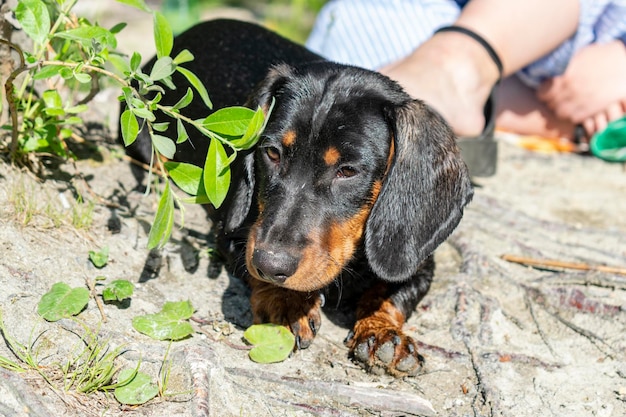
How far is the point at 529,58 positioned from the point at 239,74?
2428mm

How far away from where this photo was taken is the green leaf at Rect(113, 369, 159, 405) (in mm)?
2422

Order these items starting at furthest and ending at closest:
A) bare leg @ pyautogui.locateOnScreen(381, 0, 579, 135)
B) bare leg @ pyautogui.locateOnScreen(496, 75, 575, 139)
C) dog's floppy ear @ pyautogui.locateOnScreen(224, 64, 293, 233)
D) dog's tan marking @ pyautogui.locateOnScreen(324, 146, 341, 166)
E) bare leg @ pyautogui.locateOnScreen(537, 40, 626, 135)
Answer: bare leg @ pyautogui.locateOnScreen(496, 75, 575, 139) < bare leg @ pyautogui.locateOnScreen(537, 40, 626, 135) < bare leg @ pyautogui.locateOnScreen(381, 0, 579, 135) < dog's floppy ear @ pyautogui.locateOnScreen(224, 64, 293, 233) < dog's tan marking @ pyautogui.locateOnScreen(324, 146, 341, 166)

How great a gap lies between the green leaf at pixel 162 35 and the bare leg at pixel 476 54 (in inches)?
91.4

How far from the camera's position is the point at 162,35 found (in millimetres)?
2637

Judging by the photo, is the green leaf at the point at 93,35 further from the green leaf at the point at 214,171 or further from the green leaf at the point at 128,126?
the green leaf at the point at 214,171

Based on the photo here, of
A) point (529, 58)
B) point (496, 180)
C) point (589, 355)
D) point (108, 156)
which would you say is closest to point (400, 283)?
point (589, 355)

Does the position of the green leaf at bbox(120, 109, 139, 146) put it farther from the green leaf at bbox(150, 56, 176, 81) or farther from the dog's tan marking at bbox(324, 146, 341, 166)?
the dog's tan marking at bbox(324, 146, 341, 166)

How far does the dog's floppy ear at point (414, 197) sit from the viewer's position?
3.00 metres

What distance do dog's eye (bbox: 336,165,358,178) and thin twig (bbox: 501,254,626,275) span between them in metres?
1.43

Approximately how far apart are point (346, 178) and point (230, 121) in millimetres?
522

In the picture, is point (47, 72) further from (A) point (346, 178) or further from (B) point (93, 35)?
(A) point (346, 178)

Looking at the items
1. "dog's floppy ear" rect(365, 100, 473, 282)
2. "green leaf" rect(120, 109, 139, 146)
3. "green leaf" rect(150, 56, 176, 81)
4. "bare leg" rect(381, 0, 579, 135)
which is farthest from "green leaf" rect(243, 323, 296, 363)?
"bare leg" rect(381, 0, 579, 135)

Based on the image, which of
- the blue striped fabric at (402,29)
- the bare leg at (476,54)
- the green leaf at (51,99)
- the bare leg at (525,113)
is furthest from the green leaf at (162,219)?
the bare leg at (525,113)

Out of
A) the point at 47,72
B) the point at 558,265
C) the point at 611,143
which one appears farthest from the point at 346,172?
the point at 611,143
